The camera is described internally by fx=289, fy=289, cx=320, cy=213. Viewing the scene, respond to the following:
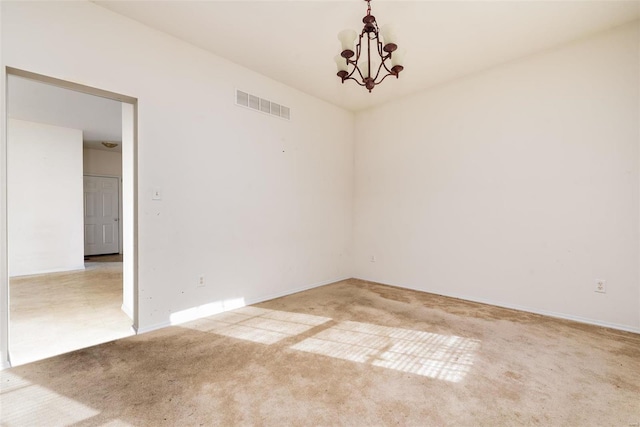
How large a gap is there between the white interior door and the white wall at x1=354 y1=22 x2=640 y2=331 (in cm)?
679

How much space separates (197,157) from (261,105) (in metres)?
1.09

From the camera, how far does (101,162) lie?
7.15 m

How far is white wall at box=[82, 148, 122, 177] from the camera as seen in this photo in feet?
22.7

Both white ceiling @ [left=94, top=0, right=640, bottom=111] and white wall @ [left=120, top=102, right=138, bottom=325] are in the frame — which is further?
white wall @ [left=120, top=102, right=138, bottom=325]

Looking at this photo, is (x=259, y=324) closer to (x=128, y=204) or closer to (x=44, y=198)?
(x=128, y=204)

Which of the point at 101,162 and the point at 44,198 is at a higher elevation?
the point at 101,162

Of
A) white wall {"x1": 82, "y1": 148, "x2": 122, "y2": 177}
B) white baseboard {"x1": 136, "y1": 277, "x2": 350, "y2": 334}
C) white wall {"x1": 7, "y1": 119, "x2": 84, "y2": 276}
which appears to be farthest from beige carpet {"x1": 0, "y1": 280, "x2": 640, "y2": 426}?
white wall {"x1": 82, "y1": 148, "x2": 122, "y2": 177}

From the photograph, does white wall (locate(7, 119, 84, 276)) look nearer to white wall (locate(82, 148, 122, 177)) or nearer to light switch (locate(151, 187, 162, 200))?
white wall (locate(82, 148, 122, 177))

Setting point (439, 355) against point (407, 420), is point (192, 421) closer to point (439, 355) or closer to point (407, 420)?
point (407, 420)

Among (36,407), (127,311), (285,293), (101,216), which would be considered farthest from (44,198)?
(36,407)

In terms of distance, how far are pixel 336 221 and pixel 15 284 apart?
4.93 m

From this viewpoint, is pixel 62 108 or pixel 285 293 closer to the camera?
pixel 285 293

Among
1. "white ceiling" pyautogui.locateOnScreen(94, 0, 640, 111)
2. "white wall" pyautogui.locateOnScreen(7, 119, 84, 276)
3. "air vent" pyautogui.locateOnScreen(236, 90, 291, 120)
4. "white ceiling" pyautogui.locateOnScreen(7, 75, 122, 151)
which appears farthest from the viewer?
"white wall" pyautogui.locateOnScreen(7, 119, 84, 276)

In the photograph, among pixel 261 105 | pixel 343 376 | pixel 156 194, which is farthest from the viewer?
pixel 261 105
